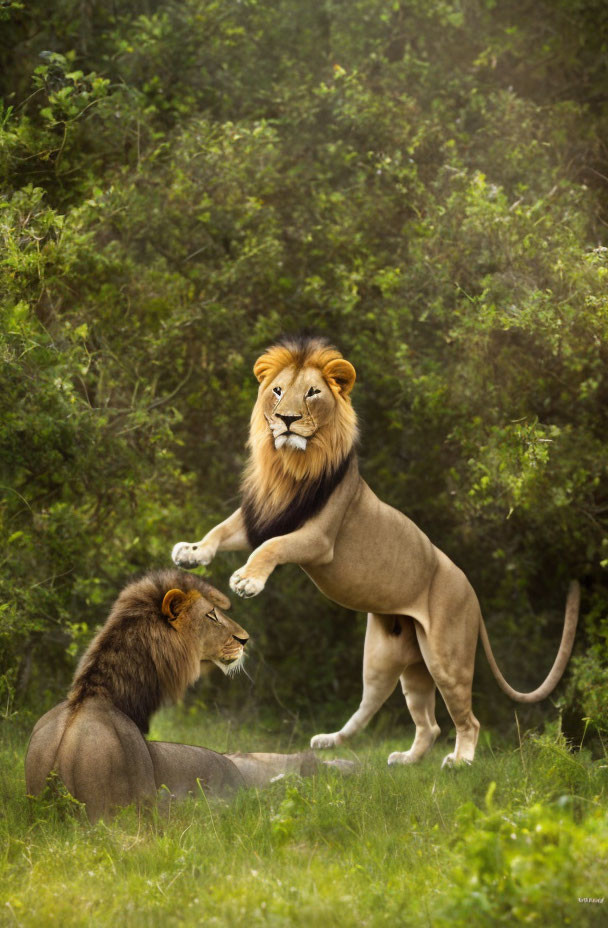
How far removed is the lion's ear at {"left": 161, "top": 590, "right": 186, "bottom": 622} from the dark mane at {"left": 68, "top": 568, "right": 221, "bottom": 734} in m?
0.04

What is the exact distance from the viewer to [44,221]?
20.7 feet

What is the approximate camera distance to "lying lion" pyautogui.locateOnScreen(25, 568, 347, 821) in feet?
15.4

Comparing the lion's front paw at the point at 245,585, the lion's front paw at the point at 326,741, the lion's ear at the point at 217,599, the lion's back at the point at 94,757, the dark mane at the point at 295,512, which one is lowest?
the lion's back at the point at 94,757

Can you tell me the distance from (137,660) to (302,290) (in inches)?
174

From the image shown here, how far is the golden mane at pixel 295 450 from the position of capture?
5.14 meters

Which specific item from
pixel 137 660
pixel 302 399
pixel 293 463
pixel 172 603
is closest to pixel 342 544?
pixel 293 463

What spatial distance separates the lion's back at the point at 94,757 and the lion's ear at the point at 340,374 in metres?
1.73

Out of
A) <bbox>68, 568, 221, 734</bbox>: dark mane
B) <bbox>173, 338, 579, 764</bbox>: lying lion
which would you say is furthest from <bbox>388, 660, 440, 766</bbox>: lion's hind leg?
<bbox>68, 568, 221, 734</bbox>: dark mane

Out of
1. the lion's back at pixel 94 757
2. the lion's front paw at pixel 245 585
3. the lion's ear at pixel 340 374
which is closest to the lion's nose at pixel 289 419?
the lion's ear at pixel 340 374

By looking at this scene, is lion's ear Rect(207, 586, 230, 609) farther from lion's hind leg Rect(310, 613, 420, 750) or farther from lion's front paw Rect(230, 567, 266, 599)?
lion's hind leg Rect(310, 613, 420, 750)

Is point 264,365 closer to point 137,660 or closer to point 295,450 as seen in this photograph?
point 295,450

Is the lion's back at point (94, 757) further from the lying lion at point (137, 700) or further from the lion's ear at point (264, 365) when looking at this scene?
the lion's ear at point (264, 365)

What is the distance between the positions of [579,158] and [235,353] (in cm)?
291

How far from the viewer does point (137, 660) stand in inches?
195
